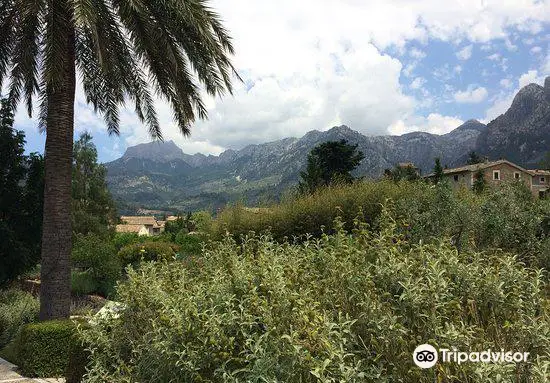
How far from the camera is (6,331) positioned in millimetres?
11234

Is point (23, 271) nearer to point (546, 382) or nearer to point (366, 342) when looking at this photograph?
point (366, 342)

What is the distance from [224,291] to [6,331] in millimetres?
9636

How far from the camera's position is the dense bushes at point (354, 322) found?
9.15 feet

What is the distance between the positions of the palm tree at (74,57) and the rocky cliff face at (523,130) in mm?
144838

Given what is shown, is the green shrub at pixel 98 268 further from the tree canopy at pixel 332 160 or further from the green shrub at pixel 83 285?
the tree canopy at pixel 332 160

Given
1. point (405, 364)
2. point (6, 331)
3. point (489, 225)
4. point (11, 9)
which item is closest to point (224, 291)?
point (405, 364)

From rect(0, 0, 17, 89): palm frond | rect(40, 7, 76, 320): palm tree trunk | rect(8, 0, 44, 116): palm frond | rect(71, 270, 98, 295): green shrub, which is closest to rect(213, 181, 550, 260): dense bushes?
rect(40, 7, 76, 320): palm tree trunk

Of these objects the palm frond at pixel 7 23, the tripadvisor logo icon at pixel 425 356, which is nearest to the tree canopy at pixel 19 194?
the palm frond at pixel 7 23

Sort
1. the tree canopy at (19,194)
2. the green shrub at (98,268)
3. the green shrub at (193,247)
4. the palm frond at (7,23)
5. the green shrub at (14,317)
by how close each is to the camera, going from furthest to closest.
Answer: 1. the green shrub at (98,268)
2. the green shrub at (193,247)
3. the tree canopy at (19,194)
4. the green shrub at (14,317)
5. the palm frond at (7,23)

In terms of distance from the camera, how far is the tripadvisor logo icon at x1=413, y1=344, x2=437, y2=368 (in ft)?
9.05

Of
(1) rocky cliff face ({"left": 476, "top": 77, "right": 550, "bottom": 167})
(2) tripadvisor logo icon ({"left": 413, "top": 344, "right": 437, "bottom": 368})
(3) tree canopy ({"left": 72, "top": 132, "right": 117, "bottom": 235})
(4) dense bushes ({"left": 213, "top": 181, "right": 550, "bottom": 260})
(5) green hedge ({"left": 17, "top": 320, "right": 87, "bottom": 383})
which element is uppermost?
(1) rocky cliff face ({"left": 476, "top": 77, "right": 550, "bottom": 167})

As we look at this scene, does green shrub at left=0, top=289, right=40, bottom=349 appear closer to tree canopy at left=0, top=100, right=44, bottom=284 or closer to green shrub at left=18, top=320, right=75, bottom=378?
tree canopy at left=0, top=100, right=44, bottom=284

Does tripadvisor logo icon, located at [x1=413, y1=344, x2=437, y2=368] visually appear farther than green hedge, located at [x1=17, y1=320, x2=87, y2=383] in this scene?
No

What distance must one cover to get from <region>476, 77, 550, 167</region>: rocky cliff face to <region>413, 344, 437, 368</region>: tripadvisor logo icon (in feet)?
493
